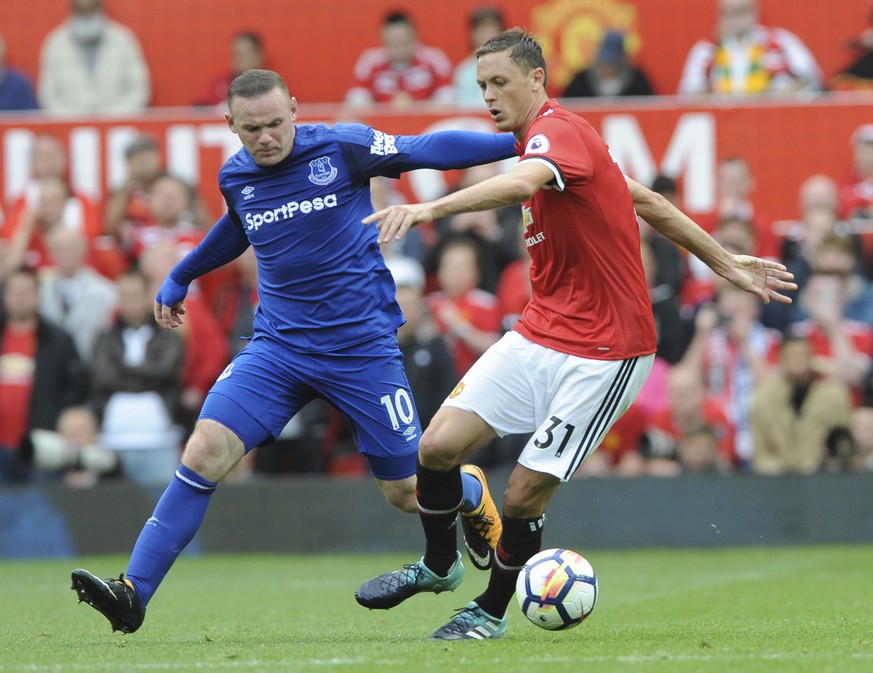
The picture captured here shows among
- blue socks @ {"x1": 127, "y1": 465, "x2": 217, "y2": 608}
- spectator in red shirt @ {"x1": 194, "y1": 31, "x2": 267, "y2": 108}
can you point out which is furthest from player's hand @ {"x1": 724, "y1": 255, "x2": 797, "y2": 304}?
spectator in red shirt @ {"x1": 194, "y1": 31, "x2": 267, "y2": 108}

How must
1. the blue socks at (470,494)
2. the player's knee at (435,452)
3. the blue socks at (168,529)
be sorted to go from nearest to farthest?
the player's knee at (435,452)
the blue socks at (168,529)
the blue socks at (470,494)

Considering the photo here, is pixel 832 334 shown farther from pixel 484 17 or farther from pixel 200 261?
pixel 200 261

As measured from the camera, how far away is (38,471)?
12734mm

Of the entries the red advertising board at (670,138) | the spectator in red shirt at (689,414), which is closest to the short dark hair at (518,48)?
the spectator in red shirt at (689,414)

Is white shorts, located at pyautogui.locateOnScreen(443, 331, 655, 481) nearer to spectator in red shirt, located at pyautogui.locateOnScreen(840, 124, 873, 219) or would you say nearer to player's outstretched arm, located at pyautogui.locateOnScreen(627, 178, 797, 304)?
player's outstretched arm, located at pyautogui.locateOnScreen(627, 178, 797, 304)

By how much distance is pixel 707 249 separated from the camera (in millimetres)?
6848

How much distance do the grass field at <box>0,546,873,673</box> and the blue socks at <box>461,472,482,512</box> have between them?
25.0 inches

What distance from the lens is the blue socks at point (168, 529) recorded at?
6672 millimetres

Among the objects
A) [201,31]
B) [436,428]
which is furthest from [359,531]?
[201,31]

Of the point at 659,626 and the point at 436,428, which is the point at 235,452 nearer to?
the point at 436,428

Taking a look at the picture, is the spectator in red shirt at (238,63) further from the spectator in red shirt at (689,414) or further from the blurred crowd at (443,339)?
the spectator in red shirt at (689,414)

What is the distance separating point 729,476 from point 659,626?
515 cm

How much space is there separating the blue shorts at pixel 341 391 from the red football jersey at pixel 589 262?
0.90 metres

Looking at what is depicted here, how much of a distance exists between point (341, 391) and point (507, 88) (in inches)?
67.1
